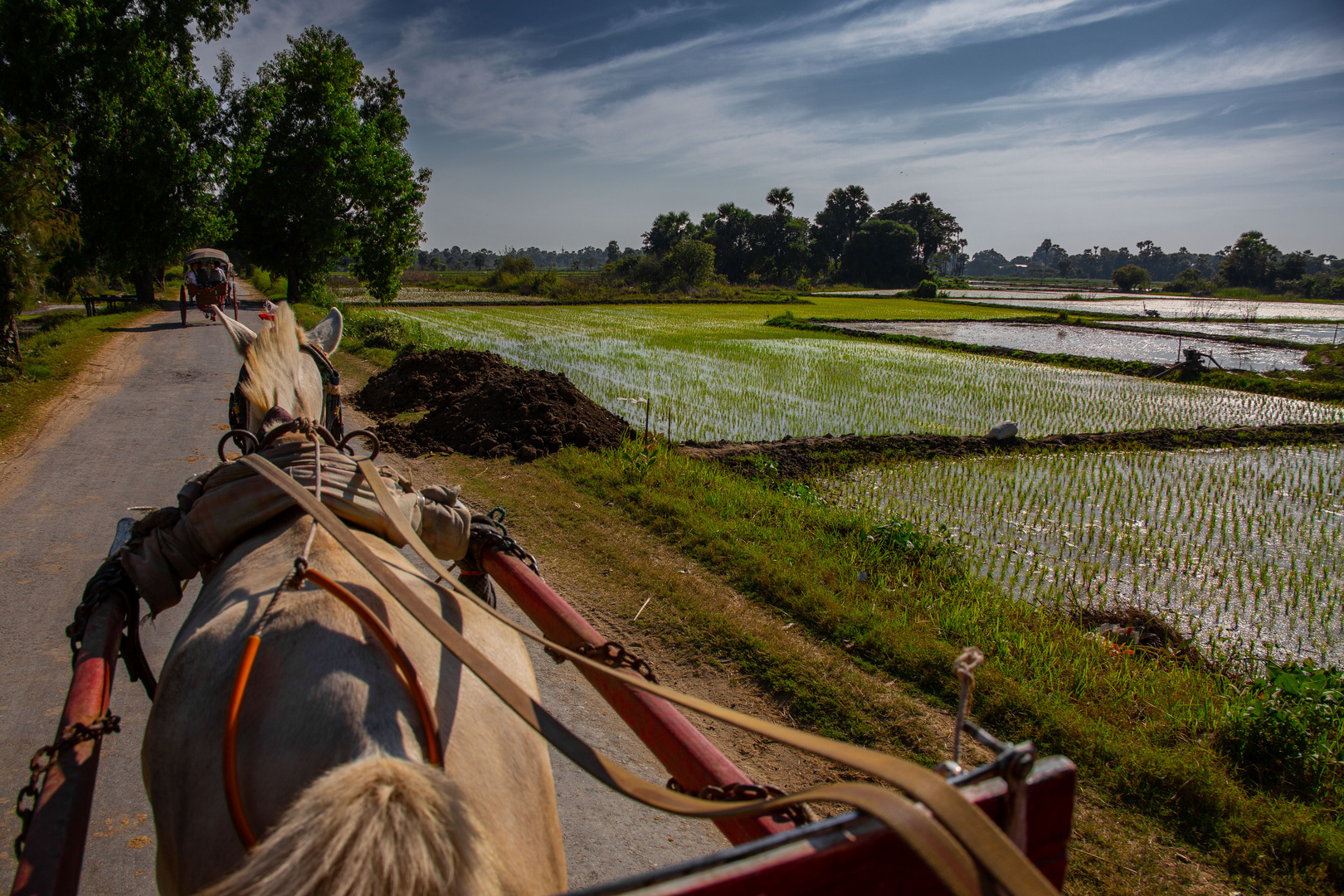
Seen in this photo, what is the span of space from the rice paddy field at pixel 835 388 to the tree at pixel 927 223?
204 ft

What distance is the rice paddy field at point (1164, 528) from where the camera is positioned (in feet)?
15.9

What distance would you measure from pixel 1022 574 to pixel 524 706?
5.17m

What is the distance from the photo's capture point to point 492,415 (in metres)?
8.41

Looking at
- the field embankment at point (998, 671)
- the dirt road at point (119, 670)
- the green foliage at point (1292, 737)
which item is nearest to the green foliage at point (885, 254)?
the dirt road at point (119, 670)

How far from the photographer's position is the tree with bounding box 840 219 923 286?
6900 centimetres

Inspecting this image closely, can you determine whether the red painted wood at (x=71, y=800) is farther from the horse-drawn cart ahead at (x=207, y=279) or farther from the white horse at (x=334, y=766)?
the horse-drawn cart ahead at (x=207, y=279)

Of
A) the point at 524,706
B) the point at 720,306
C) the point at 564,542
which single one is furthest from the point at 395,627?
the point at 720,306

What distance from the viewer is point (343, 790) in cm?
96

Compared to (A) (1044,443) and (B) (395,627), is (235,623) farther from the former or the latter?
(A) (1044,443)

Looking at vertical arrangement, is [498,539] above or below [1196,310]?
below

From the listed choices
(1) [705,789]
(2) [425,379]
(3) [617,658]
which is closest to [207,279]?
(2) [425,379]

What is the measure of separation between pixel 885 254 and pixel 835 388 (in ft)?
203

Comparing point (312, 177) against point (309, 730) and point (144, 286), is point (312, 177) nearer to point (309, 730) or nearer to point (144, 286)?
point (144, 286)

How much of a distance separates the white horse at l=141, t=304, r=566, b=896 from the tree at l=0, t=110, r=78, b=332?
1269 centimetres
